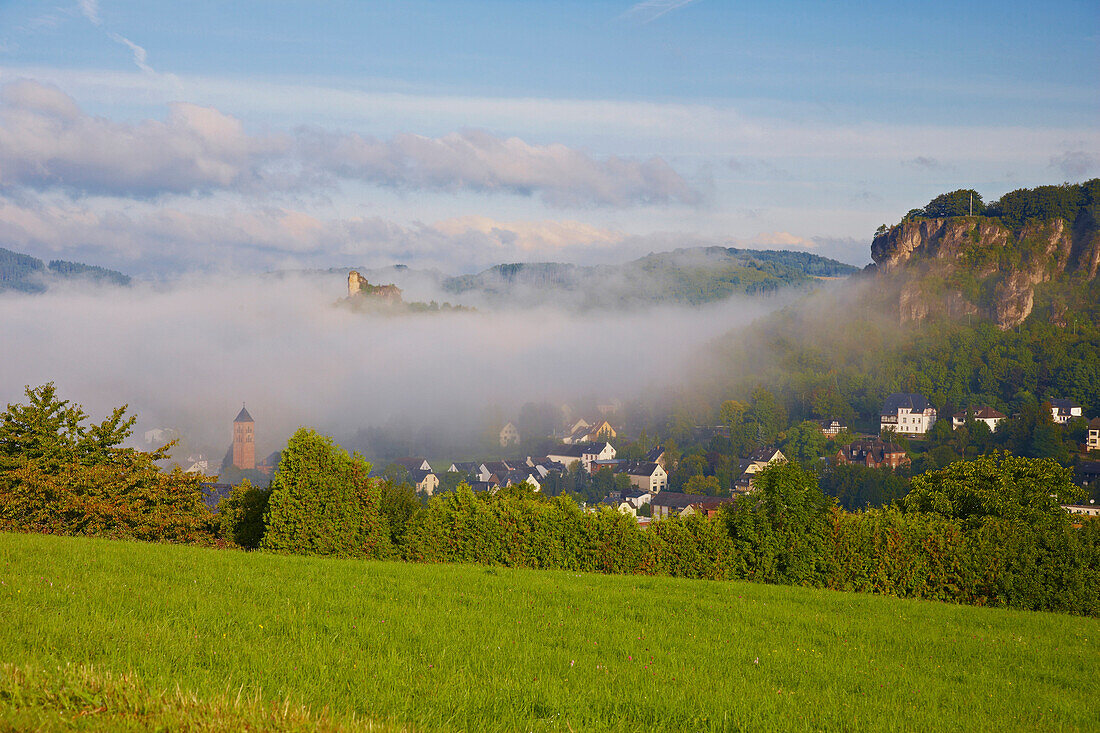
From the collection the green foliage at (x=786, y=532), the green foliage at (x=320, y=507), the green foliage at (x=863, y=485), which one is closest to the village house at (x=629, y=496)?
the green foliage at (x=863, y=485)

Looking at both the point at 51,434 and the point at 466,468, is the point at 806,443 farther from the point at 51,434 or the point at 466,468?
the point at 51,434

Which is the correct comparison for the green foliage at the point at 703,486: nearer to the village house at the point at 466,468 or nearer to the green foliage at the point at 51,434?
the village house at the point at 466,468

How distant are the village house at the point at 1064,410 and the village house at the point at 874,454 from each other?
33.9 m

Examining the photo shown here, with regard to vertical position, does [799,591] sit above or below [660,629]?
below

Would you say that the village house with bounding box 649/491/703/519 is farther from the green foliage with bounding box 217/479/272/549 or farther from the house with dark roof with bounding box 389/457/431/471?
the green foliage with bounding box 217/479/272/549

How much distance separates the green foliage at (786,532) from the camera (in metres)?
22.9

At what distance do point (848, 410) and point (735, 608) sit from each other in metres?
194

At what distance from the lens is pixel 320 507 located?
80.7 feet

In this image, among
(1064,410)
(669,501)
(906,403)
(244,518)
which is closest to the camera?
(244,518)

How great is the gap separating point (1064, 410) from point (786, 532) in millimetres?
167777

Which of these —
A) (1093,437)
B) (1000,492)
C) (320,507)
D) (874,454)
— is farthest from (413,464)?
(1000,492)

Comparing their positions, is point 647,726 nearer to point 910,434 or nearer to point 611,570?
point 611,570

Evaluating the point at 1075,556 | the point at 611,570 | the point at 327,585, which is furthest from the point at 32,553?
the point at 1075,556

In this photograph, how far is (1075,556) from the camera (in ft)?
67.4
